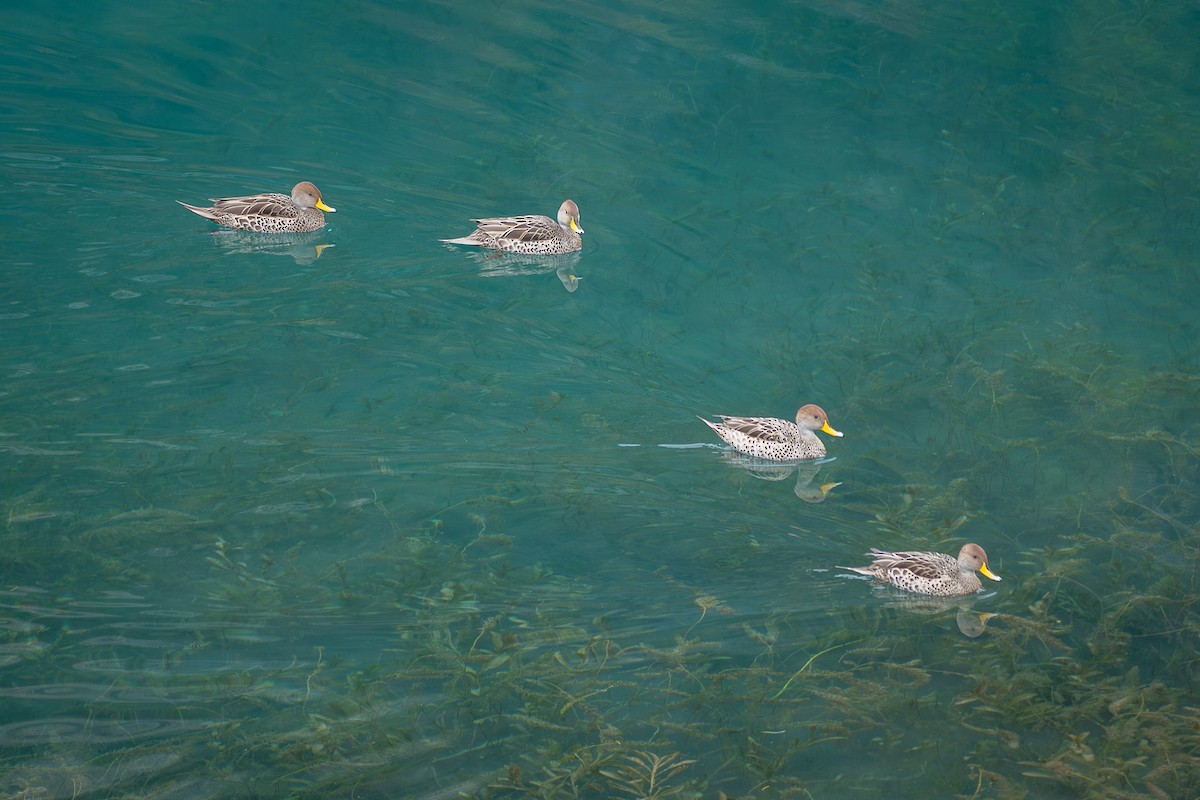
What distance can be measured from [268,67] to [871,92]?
313 inches

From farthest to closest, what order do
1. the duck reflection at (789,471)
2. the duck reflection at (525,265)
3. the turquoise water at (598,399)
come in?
the duck reflection at (525,265) → the duck reflection at (789,471) → the turquoise water at (598,399)

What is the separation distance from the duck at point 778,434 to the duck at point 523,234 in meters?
3.38

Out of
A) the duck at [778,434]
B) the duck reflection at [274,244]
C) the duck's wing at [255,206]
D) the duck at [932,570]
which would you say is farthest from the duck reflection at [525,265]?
the duck at [932,570]

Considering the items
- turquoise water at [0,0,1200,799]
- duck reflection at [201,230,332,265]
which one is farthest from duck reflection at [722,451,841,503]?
duck reflection at [201,230,332,265]

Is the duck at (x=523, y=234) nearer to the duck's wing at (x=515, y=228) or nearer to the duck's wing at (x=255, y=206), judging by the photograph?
the duck's wing at (x=515, y=228)

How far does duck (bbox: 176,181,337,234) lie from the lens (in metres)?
11.4

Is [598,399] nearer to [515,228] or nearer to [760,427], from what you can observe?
[760,427]

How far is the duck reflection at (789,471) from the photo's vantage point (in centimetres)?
874

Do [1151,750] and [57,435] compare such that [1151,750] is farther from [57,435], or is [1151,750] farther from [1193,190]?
[1193,190]

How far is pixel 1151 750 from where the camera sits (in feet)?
20.4

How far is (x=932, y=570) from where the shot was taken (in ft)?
24.2

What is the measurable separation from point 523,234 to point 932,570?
5.92m

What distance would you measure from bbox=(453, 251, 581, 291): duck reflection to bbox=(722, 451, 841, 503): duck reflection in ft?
10.9

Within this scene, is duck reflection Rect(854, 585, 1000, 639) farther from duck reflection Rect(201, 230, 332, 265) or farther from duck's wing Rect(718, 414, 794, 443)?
duck reflection Rect(201, 230, 332, 265)
